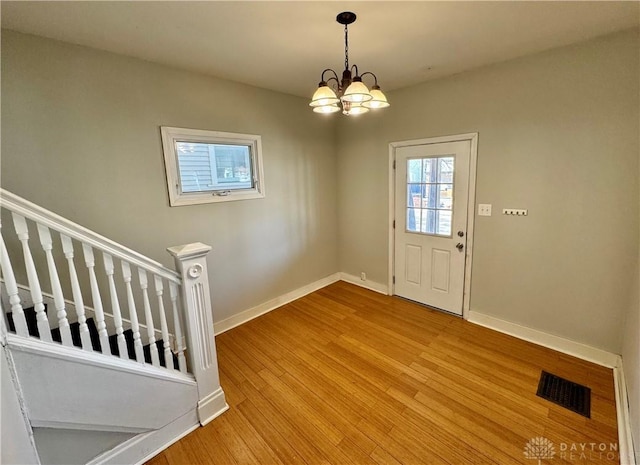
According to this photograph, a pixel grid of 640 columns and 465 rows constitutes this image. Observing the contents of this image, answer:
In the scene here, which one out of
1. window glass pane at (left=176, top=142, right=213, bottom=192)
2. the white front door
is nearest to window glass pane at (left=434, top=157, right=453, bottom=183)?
the white front door

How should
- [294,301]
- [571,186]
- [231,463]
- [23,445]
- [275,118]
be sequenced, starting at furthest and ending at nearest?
[294,301] < [275,118] < [571,186] < [231,463] < [23,445]

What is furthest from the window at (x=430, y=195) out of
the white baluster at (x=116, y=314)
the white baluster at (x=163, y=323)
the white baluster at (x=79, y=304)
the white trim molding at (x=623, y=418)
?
the white baluster at (x=79, y=304)

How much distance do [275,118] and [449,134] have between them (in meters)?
1.89

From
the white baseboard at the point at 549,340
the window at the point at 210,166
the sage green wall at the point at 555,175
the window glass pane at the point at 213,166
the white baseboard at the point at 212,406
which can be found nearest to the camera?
the white baseboard at the point at 212,406

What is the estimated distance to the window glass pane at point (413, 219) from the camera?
3.30 meters

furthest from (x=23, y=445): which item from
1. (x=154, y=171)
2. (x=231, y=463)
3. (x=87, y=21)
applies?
(x=87, y=21)

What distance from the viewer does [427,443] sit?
1.69 meters

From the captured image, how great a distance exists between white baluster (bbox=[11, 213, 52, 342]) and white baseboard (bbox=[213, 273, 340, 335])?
1668 millimetres

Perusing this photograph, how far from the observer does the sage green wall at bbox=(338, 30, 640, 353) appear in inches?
82.0

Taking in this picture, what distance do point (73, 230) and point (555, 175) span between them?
11.0 ft

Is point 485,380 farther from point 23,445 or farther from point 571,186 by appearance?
point 23,445

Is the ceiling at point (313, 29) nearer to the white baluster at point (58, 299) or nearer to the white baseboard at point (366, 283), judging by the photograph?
the white baluster at point (58, 299)

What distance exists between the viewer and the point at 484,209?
9.12 ft

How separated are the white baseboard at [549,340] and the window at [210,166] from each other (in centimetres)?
276
